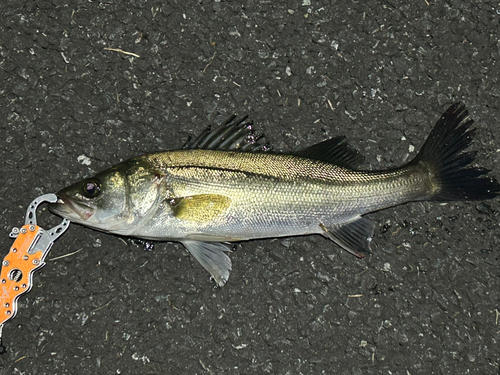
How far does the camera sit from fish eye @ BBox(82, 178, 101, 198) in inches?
121

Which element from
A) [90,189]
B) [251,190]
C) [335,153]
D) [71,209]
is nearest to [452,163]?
[335,153]

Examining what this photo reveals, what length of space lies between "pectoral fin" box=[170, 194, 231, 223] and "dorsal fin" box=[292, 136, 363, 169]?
2.07 feet

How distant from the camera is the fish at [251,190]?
10.2 feet

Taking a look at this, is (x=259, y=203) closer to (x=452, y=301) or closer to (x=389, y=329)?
(x=389, y=329)

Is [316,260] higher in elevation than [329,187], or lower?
lower

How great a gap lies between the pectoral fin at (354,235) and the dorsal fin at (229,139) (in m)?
0.78

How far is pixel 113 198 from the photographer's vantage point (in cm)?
308

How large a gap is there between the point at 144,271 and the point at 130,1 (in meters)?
1.97

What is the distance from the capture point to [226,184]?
3.12 meters

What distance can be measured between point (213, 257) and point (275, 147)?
904mm

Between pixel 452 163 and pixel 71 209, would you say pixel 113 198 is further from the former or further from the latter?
pixel 452 163

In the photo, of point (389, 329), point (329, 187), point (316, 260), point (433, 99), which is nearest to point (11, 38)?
point (329, 187)

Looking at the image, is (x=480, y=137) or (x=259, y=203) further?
(x=480, y=137)

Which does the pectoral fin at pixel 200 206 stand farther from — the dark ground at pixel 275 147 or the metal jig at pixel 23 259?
the metal jig at pixel 23 259
